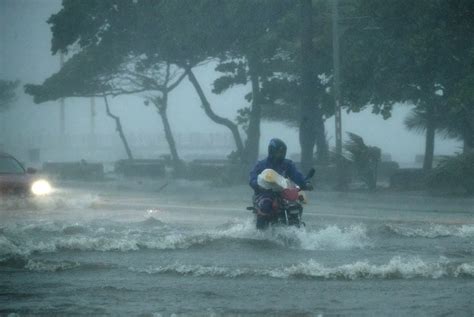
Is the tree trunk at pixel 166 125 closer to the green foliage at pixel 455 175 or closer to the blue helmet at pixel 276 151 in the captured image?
the green foliage at pixel 455 175

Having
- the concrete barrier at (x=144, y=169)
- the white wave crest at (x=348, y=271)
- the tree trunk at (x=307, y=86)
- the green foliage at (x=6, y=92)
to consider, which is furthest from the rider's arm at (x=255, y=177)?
the green foliage at (x=6, y=92)

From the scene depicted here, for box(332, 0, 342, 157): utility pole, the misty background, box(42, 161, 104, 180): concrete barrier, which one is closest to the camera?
box(332, 0, 342, 157): utility pole

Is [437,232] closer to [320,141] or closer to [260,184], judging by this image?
[260,184]

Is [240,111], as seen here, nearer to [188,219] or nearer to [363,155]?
[363,155]

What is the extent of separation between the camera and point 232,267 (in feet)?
30.5

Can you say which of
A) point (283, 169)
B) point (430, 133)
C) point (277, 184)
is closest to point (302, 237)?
point (277, 184)

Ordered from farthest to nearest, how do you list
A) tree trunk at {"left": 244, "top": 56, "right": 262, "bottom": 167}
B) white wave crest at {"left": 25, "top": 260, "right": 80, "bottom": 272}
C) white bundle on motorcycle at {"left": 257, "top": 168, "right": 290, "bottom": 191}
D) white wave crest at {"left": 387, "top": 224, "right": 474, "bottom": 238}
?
tree trunk at {"left": 244, "top": 56, "right": 262, "bottom": 167}, white wave crest at {"left": 387, "top": 224, "right": 474, "bottom": 238}, white bundle on motorcycle at {"left": 257, "top": 168, "right": 290, "bottom": 191}, white wave crest at {"left": 25, "top": 260, "right": 80, "bottom": 272}

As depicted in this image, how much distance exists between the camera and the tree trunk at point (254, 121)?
35375 mm

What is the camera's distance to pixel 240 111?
38375 mm

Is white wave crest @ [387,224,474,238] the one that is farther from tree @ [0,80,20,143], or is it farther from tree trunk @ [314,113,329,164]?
tree @ [0,80,20,143]

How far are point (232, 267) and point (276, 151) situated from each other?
2614 millimetres

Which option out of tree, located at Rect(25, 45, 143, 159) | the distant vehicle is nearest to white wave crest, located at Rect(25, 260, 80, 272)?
the distant vehicle

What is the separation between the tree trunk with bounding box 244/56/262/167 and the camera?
35.4 metres

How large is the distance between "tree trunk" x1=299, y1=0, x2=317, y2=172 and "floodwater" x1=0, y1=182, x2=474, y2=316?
1198 cm
